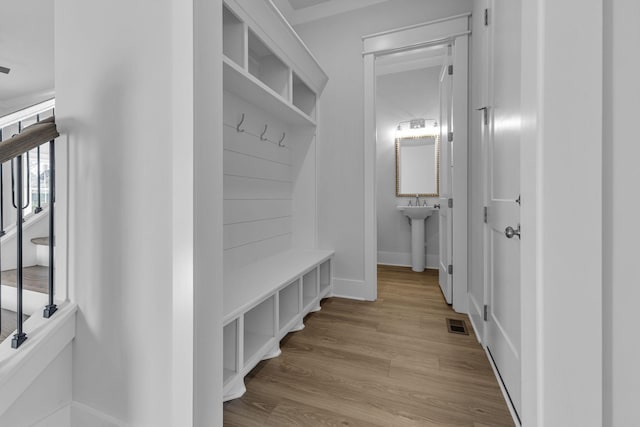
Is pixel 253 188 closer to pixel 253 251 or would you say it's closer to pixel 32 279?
pixel 253 251

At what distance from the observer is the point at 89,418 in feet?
3.77

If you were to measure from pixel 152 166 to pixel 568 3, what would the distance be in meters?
1.28

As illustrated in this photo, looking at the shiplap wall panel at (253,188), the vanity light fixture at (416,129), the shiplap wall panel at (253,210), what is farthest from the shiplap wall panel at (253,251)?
the vanity light fixture at (416,129)

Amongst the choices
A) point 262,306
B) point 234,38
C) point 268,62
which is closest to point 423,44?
point 268,62

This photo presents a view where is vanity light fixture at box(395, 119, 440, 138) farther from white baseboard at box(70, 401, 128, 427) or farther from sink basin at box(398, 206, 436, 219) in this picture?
white baseboard at box(70, 401, 128, 427)

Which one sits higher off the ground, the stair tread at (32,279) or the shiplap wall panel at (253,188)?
the shiplap wall panel at (253,188)

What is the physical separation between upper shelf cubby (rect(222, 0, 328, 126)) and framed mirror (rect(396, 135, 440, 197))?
6.43 feet

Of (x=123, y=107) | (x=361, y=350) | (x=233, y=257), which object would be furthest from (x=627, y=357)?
(x=233, y=257)

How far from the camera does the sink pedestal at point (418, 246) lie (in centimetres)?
405

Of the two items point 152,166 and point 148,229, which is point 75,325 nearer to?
point 148,229

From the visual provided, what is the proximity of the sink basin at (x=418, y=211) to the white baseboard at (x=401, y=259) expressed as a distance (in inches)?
24.7

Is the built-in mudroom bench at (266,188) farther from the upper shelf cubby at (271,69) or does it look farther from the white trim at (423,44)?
the white trim at (423,44)

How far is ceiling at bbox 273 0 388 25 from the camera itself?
2826mm

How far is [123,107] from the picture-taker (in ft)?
3.62
